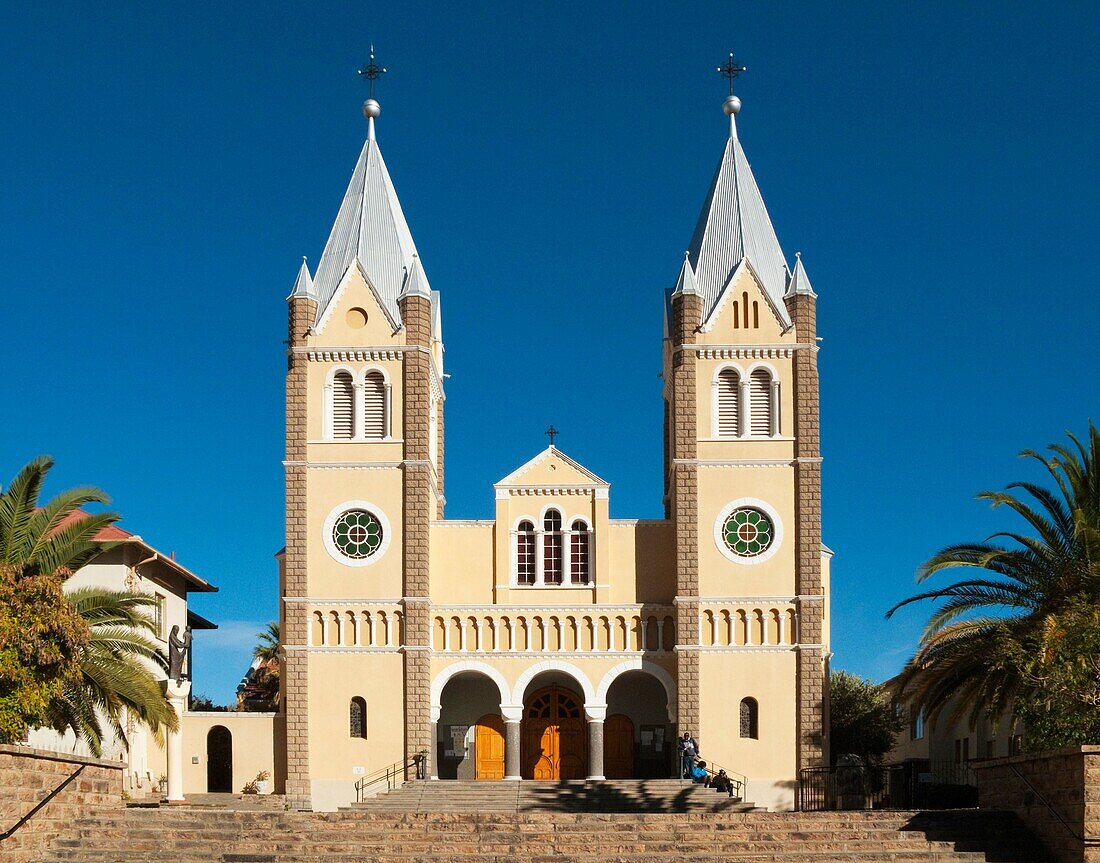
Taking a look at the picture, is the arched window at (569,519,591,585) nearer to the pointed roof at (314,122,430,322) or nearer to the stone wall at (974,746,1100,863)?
the pointed roof at (314,122,430,322)

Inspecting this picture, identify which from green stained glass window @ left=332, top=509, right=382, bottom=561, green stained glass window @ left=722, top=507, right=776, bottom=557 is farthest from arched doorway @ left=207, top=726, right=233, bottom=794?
green stained glass window @ left=722, top=507, right=776, bottom=557

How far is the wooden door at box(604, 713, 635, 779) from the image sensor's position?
48000 millimetres

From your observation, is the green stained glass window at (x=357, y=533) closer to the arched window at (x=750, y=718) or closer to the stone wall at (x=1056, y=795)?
the arched window at (x=750, y=718)

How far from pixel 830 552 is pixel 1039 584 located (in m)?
16.6

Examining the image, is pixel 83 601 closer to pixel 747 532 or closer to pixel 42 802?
pixel 42 802

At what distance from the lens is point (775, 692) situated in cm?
4566

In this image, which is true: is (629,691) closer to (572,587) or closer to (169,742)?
(572,587)

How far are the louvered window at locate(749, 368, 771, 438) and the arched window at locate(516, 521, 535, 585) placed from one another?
7.00m

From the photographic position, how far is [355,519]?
155 feet

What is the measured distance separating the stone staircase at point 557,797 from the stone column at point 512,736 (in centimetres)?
194

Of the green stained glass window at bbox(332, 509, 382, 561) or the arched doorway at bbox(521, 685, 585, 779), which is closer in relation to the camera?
the green stained glass window at bbox(332, 509, 382, 561)

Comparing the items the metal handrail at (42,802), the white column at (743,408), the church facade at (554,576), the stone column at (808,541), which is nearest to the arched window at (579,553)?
the church facade at (554,576)

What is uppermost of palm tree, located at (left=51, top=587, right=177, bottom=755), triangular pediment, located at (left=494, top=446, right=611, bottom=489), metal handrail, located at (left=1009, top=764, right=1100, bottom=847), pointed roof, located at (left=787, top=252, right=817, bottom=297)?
pointed roof, located at (left=787, top=252, right=817, bottom=297)

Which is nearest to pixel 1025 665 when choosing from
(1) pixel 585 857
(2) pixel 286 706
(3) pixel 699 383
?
(1) pixel 585 857
